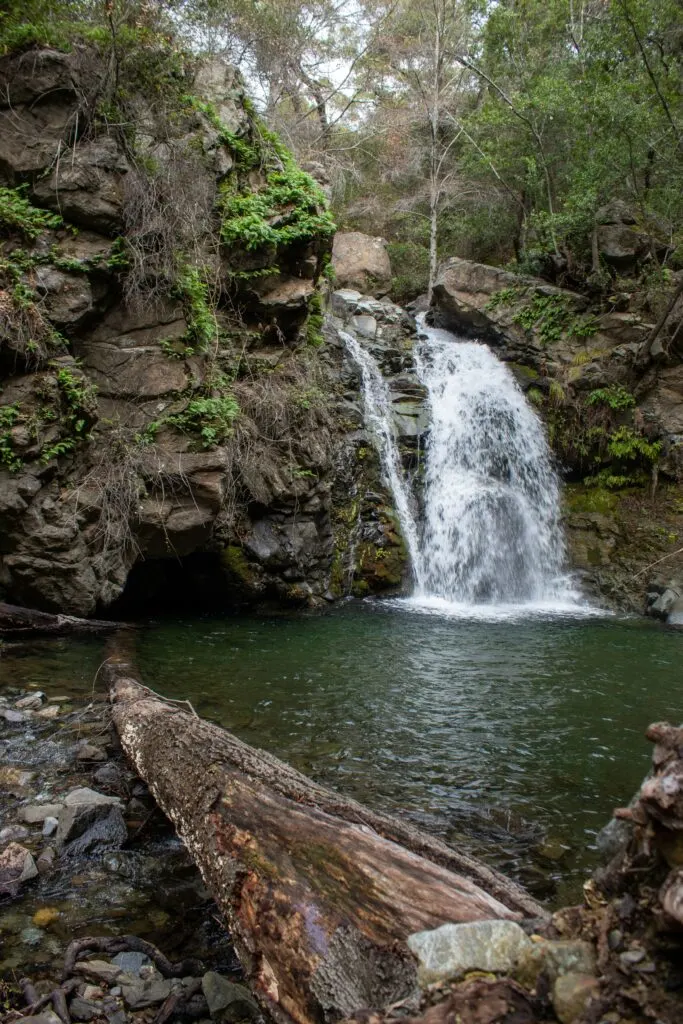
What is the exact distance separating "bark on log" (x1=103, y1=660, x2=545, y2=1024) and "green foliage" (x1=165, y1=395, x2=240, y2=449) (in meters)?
6.47

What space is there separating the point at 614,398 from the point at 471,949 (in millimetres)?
13819

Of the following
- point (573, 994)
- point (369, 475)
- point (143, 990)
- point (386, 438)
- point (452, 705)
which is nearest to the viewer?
point (573, 994)

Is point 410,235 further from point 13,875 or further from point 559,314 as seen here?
point 13,875

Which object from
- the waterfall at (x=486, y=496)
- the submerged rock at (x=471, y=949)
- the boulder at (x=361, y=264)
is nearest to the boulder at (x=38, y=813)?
the submerged rock at (x=471, y=949)

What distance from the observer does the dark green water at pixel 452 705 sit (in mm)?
4191

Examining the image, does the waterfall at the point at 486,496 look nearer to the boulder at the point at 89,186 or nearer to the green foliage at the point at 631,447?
the green foliage at the point at 631,447

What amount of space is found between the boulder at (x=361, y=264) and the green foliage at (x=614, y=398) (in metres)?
10.7

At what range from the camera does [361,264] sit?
22.4 metres

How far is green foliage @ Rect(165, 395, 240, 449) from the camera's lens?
30.0 feet

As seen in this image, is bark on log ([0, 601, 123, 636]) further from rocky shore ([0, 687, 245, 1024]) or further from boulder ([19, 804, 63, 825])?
boulder ([19, 804, 63, 825])

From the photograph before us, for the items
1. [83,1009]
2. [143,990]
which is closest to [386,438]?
[143,990]

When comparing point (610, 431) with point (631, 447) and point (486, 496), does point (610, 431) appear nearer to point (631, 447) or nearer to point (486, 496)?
point (631, 447)

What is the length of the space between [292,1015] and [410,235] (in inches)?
1011

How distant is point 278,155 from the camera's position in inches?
425
